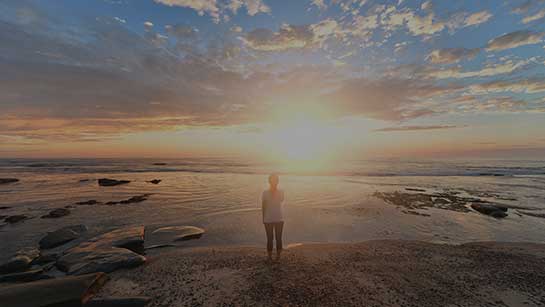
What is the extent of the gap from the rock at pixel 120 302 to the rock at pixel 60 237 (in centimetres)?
601

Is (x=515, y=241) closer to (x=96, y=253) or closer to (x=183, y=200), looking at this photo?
(x=96, y=253)

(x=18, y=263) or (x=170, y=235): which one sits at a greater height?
(x=18, y=263)

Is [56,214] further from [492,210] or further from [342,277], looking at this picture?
[492,210]

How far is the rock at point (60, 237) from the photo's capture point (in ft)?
29.7

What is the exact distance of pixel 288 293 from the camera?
5582 mm

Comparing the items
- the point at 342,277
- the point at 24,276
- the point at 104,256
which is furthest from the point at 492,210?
the point at 24,276

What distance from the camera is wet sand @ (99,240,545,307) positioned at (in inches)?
214

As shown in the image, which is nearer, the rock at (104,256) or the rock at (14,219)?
the rock at (104,256)

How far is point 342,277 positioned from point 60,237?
36.5ft

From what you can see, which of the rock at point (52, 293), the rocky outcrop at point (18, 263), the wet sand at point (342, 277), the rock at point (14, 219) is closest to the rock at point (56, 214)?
the rock at point (14, 219)

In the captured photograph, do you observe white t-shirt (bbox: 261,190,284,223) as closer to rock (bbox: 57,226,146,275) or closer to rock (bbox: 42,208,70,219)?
rock (bbox: 57,226,146,275)

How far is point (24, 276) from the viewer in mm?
6523

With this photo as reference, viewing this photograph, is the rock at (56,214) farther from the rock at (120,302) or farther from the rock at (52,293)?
the rock at (120,302)

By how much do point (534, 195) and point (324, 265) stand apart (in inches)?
1007
